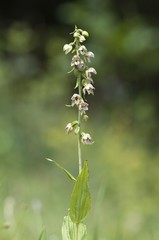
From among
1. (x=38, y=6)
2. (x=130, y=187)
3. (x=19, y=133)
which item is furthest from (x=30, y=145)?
(x=38, y=6)

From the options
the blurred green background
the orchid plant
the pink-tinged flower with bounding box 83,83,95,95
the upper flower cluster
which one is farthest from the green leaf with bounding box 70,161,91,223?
the blurred green background

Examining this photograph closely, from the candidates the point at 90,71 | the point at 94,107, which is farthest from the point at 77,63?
the point at 94,107

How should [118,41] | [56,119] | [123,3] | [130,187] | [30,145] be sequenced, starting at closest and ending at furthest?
[130,187] < [30,145] < [56,119] < [118,41] < [123,3]

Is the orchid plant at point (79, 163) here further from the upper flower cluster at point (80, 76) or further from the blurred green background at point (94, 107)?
the blurred green background at point (94, 107)

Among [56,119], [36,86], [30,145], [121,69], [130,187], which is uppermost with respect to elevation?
[121,69]

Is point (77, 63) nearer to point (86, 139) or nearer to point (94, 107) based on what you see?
point (86, 139)

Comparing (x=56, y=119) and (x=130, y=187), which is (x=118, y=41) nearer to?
(x=56, y=119)

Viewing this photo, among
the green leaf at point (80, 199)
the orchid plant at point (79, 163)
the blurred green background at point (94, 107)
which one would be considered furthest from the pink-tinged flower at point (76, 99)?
the blurred green background at point (94, 107)

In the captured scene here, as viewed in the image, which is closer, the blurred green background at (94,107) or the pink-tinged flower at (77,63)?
the pink-tinged flower at (77,63)
